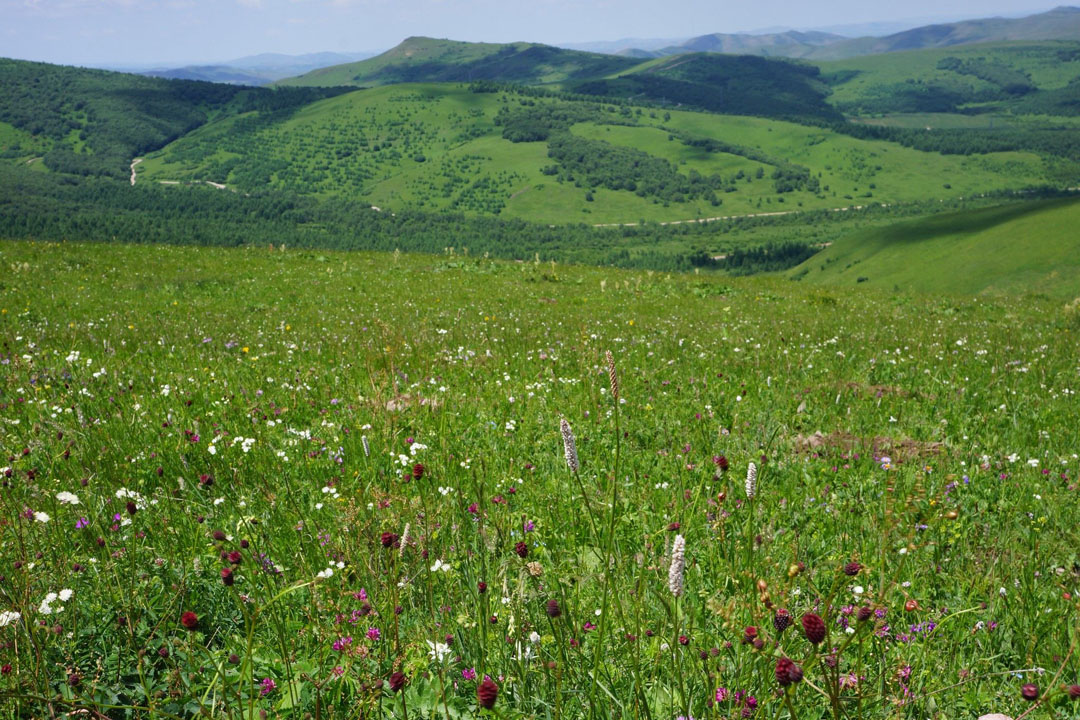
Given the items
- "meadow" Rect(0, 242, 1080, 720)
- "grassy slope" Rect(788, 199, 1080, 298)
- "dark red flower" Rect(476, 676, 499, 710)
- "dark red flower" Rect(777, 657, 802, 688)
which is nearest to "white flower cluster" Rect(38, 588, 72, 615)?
"meadow" Rect(0, 242, 1080, 720)

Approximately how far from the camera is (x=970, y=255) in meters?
73.4

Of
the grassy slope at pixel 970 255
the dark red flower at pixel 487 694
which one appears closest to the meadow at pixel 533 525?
the dark red flower at pixel 487 694

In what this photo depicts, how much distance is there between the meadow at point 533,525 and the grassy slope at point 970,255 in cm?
2612

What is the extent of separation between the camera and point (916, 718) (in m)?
3.17

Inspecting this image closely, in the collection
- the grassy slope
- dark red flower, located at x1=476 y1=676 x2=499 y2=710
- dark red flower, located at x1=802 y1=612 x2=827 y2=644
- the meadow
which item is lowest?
the grassy slope

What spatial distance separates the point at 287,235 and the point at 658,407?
180 metres

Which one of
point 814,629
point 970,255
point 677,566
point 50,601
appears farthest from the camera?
point 970,255

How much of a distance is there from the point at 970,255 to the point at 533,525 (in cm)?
8467

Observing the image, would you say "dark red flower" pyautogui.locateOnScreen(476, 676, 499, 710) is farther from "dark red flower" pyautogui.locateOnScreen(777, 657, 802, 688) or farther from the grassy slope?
the grassy slope

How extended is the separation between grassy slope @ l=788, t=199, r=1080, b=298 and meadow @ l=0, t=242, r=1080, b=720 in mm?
26117

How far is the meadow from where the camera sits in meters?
2.99

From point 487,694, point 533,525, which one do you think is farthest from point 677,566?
point 533,525

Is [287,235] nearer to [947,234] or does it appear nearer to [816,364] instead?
[947,234]

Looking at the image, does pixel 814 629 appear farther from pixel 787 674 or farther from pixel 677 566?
pixel 677 566
